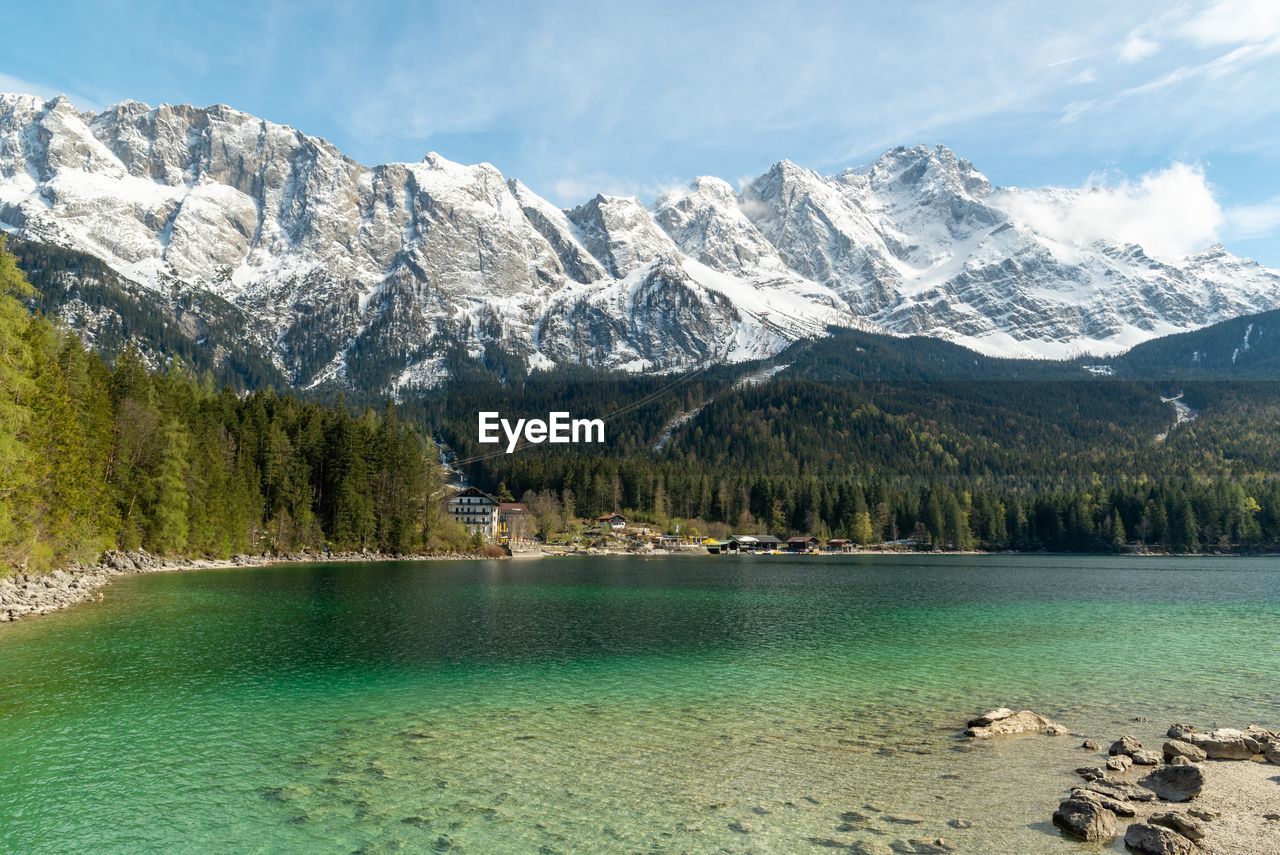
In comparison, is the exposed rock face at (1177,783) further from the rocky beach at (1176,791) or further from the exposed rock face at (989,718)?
the exposed rock face at (989,718)

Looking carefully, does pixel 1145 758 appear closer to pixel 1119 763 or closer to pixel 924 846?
pixel 1119 763

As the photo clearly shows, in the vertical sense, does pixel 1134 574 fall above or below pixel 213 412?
below

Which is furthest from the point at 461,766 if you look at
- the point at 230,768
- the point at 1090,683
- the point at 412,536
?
the point at 412,536

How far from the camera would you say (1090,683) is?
32.1 meters

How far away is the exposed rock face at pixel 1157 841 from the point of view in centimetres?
1490

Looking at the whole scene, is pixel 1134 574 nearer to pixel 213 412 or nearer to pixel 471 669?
pixel 471 669

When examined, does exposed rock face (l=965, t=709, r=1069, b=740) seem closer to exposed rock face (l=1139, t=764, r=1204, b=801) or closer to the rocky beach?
the rocky beach

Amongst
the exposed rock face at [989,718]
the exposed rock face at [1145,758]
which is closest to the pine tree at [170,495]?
the exposed rock face at [989,718]

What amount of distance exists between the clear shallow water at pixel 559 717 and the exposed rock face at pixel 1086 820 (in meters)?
0.48

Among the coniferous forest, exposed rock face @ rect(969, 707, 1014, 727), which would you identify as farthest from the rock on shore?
the coniferous forest

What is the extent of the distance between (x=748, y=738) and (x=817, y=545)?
518 feet

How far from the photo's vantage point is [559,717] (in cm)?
2533

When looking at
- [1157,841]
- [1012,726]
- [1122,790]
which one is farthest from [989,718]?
[1157,841]

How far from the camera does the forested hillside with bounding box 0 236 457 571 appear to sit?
44406 mm
